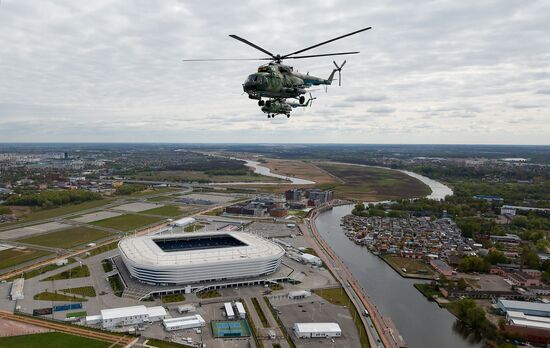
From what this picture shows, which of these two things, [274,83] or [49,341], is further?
[49,341]

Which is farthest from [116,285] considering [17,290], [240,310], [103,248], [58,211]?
[58,211]

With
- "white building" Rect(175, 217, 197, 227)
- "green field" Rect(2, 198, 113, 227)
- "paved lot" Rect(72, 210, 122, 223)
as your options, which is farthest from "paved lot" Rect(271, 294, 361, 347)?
"green field" Rect(2, 198, 113, 227)

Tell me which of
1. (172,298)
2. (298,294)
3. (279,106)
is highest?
(279,106)

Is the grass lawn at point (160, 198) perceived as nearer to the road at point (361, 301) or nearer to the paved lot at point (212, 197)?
the paved lot at point (212, 197)

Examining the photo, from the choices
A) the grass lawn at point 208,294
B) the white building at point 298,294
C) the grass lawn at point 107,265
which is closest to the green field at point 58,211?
the grass lawn at point 107,265

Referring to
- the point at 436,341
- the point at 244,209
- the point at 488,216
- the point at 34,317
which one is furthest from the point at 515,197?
the point at 34,317

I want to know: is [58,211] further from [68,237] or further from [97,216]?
[68,237]

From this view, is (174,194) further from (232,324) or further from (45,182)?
(232,324)
